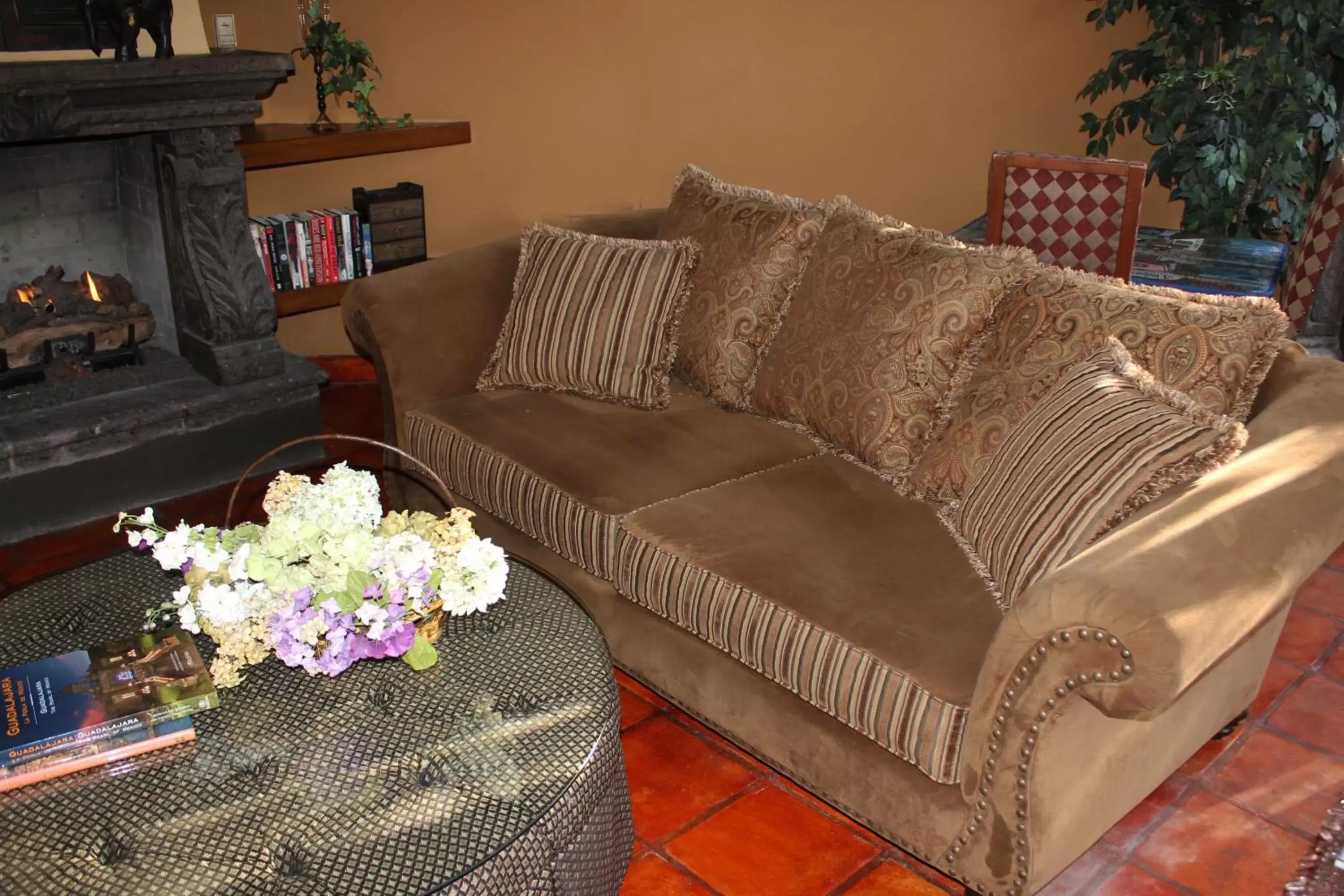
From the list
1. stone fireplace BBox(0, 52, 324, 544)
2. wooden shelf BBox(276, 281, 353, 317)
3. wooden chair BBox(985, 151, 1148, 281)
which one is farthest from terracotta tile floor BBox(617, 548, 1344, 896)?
wooden shelf BBox(276, 281, 353, 317)

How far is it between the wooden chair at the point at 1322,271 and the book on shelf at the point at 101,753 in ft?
9.56

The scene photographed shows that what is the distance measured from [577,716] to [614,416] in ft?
3.72

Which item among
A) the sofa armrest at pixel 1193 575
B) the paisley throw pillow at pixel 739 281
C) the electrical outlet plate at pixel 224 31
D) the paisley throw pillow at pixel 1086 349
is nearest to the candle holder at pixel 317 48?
the electrical outlet plate at pixel 224 31

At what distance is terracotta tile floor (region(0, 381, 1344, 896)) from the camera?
6.73ft

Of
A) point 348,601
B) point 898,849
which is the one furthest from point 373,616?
point 898,849

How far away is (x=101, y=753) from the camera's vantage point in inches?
62.8

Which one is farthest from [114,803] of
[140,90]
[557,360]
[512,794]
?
[140,90]

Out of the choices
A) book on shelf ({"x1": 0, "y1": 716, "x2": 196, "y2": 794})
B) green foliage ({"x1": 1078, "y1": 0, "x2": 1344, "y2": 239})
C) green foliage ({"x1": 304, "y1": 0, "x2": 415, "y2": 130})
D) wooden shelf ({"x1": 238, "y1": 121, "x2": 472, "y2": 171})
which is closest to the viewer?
book on shelf ({"x1": 0, "y1": 716, "x2": 196, "y2": 794})

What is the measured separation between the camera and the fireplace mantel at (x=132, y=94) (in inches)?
114

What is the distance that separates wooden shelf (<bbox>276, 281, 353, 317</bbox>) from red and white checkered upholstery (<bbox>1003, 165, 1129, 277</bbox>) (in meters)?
2.01

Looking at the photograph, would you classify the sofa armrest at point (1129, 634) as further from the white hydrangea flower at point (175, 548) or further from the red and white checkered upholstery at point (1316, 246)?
the red and white checkered upholstery at point (1316, 246)

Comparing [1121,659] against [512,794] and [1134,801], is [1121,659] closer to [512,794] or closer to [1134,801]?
[1134,801]

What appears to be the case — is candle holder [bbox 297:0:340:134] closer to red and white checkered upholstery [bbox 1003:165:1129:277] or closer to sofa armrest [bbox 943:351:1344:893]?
red and white checkered upholstery [bbox 1003:165:1129:277]

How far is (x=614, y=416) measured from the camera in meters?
2.75
